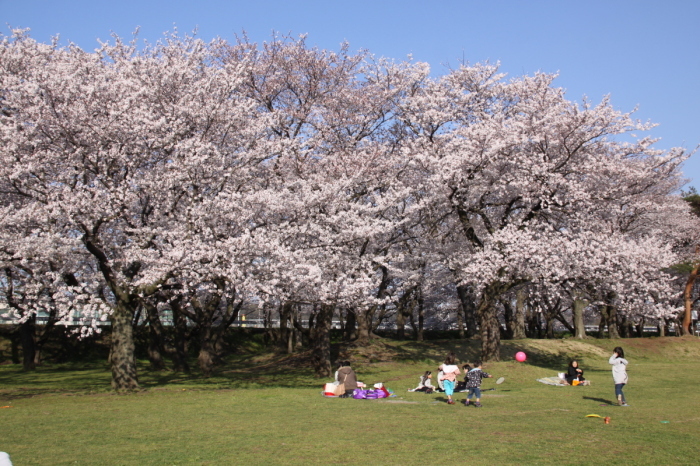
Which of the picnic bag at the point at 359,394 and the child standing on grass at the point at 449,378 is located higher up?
the child standing on grass at the point at 449,378

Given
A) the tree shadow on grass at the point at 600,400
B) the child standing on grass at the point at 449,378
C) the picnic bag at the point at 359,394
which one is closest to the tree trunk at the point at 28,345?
the picnic bag at the point at 359,394

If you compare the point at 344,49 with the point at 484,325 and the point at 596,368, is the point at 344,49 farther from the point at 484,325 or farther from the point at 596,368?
the point at 596,368

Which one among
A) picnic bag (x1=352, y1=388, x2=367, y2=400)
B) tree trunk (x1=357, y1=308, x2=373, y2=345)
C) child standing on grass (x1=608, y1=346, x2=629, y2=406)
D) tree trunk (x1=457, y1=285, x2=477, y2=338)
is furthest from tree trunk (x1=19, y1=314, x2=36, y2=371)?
child standing on grass (x1=608, y1=346, x2=629, y2=406)

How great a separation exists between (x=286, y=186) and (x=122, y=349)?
9380 millimetres

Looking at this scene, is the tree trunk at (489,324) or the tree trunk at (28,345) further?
the tree trunk at (28,345)

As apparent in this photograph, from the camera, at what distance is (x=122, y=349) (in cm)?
2084

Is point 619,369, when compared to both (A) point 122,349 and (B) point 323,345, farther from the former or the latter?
(A) point 122,349

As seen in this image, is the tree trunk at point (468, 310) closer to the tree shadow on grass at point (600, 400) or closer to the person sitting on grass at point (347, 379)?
the tree shadow on grass at point (600, 400)

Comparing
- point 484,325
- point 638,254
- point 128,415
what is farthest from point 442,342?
point 128,415

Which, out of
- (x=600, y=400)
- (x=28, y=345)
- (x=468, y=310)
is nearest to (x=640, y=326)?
(x=468, y=310)

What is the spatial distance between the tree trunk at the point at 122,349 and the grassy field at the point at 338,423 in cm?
62

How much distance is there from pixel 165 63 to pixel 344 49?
535 inches

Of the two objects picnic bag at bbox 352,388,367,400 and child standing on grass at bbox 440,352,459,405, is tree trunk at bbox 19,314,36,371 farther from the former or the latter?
child standing on grass at bbox 440,352,459,405

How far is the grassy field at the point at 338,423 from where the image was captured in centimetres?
988
